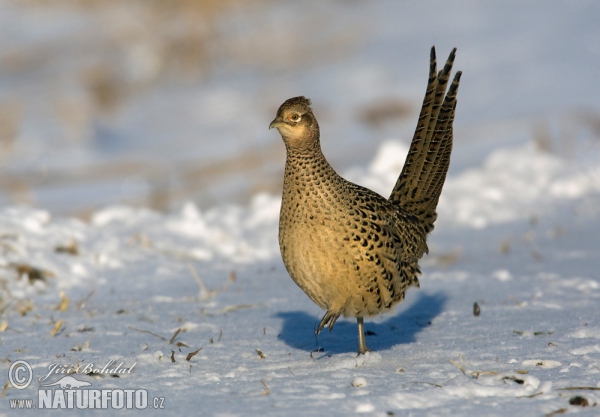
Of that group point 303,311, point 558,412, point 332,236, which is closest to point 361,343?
point 332,236

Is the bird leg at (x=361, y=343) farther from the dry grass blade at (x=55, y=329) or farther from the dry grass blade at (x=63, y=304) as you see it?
the dry grass blade at (x=63, y=304)

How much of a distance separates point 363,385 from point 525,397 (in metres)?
0.68

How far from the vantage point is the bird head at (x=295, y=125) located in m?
4.34

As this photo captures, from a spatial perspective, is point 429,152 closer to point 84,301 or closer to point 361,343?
point 361,343

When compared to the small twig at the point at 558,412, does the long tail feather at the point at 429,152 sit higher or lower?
higher

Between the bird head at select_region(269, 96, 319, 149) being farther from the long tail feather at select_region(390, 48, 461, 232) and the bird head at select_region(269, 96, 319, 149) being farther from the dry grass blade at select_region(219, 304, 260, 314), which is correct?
the dry grass blade at select_region(219, 304, 260, 314)

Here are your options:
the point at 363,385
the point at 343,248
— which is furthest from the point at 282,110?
the point at 363,385

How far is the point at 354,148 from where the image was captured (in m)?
12.4

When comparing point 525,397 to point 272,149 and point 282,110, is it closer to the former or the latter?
point 282,110

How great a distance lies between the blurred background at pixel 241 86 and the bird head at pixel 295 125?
18.3 ft

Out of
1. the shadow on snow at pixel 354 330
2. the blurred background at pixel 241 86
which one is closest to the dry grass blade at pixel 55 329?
the shadow on snow at pixel 354 330

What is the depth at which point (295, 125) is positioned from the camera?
14.3 ft

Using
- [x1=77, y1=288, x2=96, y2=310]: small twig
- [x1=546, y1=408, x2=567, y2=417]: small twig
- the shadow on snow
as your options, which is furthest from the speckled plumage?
[x1=77, y1=288, x2=96, y2=310]: small twig

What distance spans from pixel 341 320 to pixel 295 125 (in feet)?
5.44
